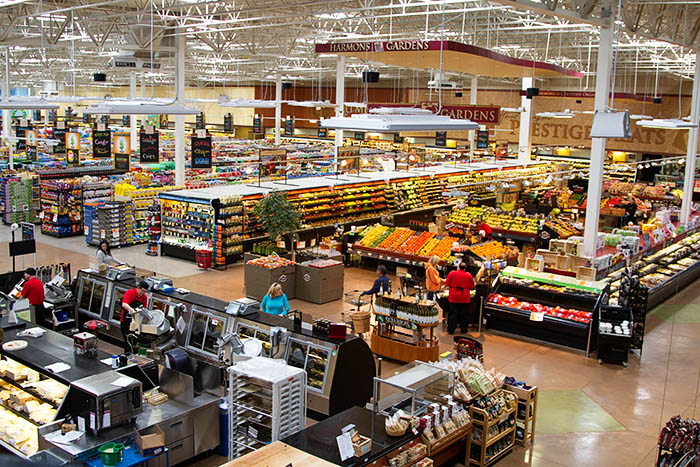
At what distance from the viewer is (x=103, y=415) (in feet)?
19.5

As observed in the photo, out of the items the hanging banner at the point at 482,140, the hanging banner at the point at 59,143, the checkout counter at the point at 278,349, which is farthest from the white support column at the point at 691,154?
the hanging banner at the point at 59,143

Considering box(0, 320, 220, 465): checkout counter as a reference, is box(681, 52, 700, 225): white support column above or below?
above

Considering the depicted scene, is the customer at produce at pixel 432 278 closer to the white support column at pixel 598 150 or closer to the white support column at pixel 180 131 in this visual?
the white support column at pixel 598 150

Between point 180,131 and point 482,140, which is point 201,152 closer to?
point 180,131

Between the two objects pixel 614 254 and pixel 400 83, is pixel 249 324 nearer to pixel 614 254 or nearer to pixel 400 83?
pixel 614 254

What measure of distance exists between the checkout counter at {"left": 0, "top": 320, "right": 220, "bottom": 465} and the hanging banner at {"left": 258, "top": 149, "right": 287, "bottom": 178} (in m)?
11.9

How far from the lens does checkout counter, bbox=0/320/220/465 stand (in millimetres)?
5898

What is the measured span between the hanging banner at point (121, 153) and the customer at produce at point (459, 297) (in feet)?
45.4

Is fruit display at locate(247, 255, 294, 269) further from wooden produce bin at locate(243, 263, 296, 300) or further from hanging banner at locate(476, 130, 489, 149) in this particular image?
hanging banner at locate(476, 130, 489, 149)

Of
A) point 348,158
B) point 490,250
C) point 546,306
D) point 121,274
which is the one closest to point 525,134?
point 348,158

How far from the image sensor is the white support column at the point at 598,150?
13.4 m

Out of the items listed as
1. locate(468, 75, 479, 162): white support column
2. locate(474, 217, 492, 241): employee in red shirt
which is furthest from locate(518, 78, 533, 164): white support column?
locate(474, 217, 492, 241): employee in red shirt

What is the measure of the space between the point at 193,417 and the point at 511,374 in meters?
4.88

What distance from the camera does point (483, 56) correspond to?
14562 millimetres
